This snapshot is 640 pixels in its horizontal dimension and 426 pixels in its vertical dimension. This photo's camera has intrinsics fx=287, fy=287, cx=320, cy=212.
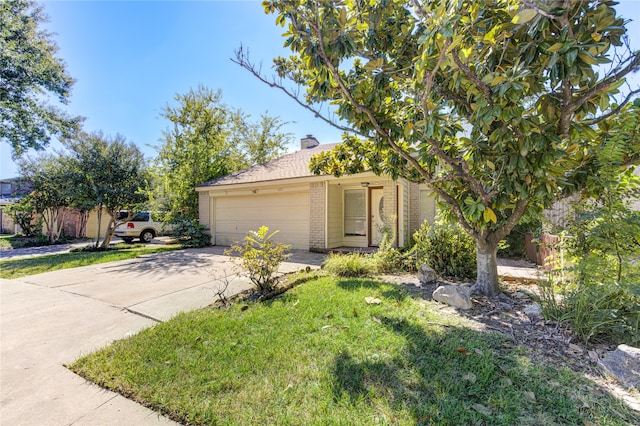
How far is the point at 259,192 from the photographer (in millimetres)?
11812

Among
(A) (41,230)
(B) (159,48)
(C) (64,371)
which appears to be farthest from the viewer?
(A) (41,230)

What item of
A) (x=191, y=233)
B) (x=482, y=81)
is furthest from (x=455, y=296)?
(x=191, y=233)

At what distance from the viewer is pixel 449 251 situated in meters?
5.77

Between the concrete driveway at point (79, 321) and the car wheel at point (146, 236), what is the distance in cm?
788

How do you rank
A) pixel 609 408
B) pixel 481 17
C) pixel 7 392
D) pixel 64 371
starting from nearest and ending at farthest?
pixel 609 408 < pixel 7 392 < pixel 64 371 < pixel 481 17

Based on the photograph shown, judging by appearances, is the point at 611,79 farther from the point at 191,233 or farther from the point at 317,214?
the point at 191,233

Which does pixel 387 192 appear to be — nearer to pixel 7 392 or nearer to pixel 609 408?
pixel 609 408

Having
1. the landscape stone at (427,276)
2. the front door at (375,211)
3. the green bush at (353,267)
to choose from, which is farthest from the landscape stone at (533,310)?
the front door at (375,211)

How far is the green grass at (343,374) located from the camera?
6.77ft

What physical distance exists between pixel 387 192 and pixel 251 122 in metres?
16.7

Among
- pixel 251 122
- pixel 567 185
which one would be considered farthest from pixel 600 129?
pixel 251 122

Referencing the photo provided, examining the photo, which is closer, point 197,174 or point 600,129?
point 600,129

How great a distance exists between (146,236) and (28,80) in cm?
881

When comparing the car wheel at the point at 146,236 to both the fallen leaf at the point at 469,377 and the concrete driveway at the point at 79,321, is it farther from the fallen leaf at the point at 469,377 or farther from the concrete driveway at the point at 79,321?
the fallen leaf at the point at 469,377
